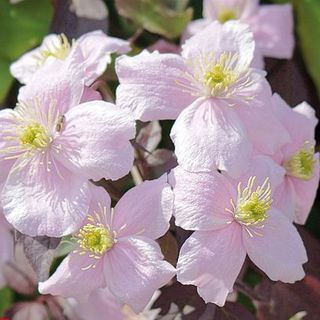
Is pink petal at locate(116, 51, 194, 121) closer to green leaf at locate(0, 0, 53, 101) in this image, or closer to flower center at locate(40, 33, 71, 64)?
flower center at locate(40, 33, 71, 64)

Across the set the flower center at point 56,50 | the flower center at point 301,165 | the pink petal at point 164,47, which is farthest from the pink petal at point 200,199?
the pink petal at point 164,47

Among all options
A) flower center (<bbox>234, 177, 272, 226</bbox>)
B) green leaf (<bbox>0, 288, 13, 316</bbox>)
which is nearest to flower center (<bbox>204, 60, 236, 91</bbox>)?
flower center (<bbox>234, 177, 272, 226</bbox>)

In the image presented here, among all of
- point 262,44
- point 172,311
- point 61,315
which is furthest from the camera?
point 262,44

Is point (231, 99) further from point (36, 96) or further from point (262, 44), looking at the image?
point (262, 44)

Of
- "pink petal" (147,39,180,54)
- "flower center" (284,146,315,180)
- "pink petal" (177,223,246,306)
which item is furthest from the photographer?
"pink petal" (147,39,180,54)

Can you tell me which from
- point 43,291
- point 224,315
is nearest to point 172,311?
point 224,315

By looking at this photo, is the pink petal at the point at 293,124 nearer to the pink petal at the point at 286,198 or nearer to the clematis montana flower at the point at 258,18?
the pink petal at the point at 286,198
